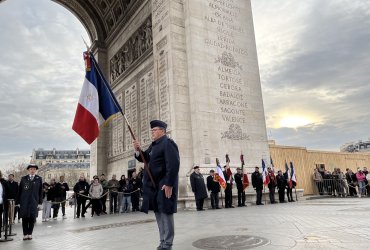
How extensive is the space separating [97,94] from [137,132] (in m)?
13.4

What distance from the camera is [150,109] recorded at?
1812 centimetres

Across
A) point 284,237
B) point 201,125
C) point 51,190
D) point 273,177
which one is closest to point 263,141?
point 273,177

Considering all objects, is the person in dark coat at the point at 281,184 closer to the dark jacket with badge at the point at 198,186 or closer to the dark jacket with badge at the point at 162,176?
the dark jacket with badge at the point at 198,186

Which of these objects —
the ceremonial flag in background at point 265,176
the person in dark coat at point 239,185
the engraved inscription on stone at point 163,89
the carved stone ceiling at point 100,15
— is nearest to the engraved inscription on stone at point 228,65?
the ceremonial flag in background at point 265,176

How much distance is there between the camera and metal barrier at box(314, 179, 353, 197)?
2019 centimetres

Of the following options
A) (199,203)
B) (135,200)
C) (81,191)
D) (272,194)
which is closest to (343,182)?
(272,194)

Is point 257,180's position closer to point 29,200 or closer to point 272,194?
point 272,194

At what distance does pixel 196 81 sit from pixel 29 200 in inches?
375

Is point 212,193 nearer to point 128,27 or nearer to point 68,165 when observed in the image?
point 128,27

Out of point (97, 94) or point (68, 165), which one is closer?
point (97, 94)

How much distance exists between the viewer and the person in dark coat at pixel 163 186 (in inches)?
176

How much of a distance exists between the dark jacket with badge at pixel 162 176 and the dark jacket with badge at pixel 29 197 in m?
4.88

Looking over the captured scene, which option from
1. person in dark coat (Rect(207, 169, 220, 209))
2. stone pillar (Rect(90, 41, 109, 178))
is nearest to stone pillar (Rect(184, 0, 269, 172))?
person in dark coat (Rect(207, 169, 220, 209))

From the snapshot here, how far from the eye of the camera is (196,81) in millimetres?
15445
